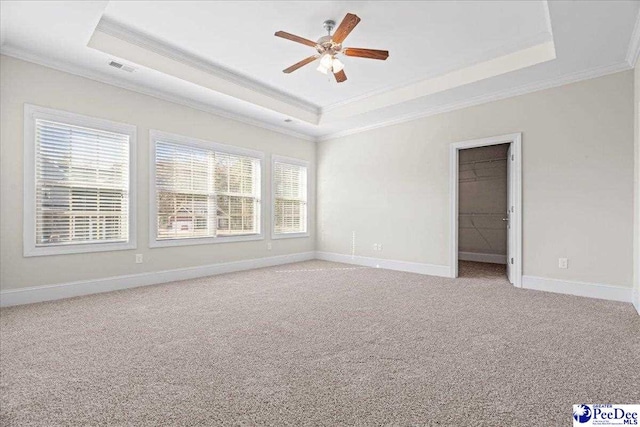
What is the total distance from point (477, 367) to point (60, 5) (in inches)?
170

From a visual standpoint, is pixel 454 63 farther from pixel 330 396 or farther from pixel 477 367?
pixel 330 396

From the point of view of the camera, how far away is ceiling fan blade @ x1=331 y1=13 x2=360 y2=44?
2610 mm

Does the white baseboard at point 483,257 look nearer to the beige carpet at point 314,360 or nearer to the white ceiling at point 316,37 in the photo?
the beige carpet at point 314,360

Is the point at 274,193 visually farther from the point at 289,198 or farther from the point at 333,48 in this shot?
the point at 333,48

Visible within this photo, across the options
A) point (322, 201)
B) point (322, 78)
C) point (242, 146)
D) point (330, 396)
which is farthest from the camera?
point (322, 201)

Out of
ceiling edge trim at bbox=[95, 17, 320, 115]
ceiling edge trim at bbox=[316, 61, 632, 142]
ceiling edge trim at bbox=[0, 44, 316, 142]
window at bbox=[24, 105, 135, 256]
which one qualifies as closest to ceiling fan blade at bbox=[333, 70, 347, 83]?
ceiling edge trim at bbox=[95, 17, 320, 115]

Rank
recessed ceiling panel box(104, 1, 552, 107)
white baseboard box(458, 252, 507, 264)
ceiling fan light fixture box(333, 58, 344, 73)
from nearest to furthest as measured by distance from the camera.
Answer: recessed ceiling panel box(104, 1, 552, 107) → ceiling fan light fixture box(333, 58, 344, 73) → white baseboard box(458, 252, 507, 264)

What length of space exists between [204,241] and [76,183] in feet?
5.96

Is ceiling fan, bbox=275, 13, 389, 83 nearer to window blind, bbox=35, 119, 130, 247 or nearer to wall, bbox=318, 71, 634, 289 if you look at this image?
wall, bbox=318, 71, 634, 289

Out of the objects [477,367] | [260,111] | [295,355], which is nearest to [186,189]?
[260,111]

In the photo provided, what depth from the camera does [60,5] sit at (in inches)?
105

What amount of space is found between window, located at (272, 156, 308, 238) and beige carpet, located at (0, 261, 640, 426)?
2.64 m

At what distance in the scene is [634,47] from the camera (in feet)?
10.3
